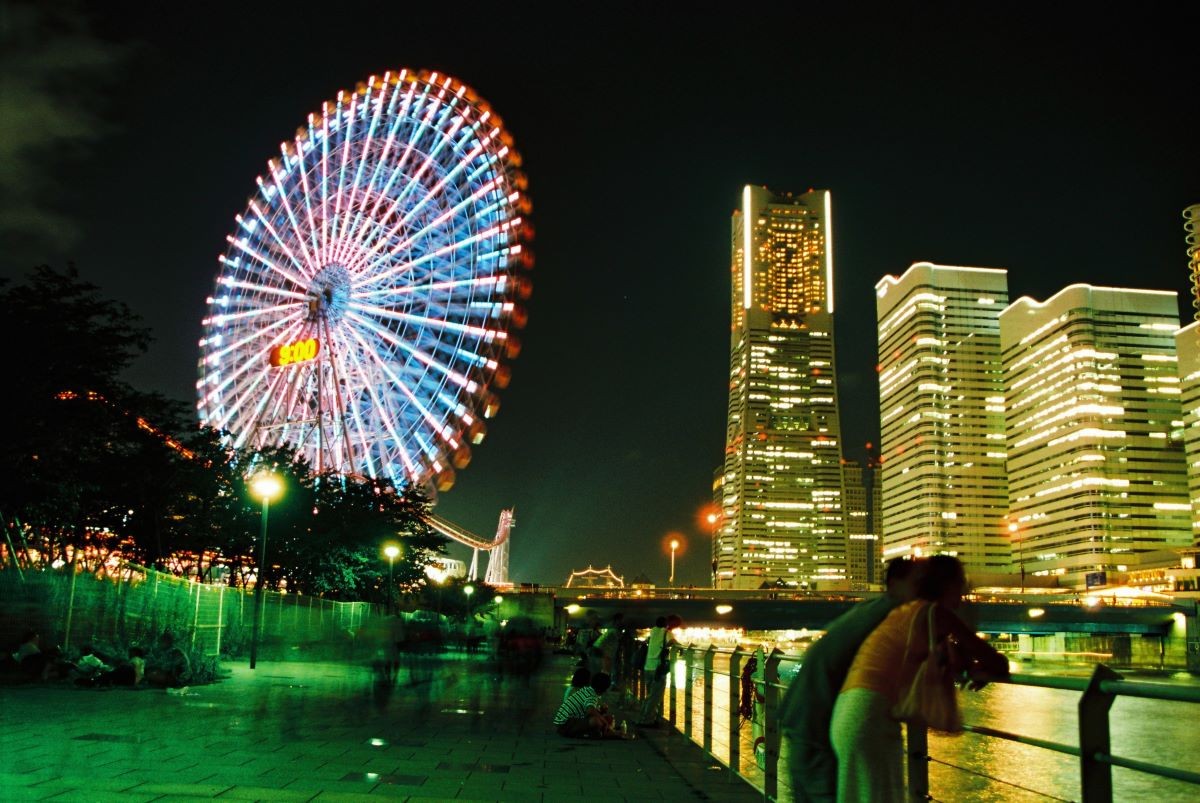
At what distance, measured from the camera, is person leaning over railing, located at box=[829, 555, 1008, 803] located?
14.0ft

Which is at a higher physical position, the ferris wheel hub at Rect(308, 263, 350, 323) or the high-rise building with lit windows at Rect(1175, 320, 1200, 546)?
the high-rise building with lit windows at Rect(1175, 320, 1200, 546)

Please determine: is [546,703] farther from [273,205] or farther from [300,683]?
[273,205]

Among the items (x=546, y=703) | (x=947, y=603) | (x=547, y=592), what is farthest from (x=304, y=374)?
(x=547, y=592)

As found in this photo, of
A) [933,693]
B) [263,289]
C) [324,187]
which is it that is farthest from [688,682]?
[263,289]

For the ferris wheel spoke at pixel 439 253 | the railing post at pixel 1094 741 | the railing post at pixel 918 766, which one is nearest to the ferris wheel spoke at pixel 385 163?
the ferris wheel spoke at pixel 439 253

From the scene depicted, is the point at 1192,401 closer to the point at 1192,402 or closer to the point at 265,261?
the point at 1192,402

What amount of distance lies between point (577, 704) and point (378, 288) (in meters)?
33.0

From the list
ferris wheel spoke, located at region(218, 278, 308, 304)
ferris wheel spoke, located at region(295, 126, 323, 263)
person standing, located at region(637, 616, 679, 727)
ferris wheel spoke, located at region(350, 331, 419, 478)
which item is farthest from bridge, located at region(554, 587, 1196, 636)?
person standing, located at region(637, 616, 679, 727)

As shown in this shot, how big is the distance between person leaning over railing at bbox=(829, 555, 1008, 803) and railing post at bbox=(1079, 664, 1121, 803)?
1.15 ft

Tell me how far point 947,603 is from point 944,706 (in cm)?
42

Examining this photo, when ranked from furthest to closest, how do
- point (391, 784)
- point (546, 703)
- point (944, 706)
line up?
point (546, 703), point (391, 784), point (944, 706)

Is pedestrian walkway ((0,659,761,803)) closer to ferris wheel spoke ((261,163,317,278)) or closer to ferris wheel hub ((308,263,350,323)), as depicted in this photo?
ferris wheel hub ((308,263,350,323))

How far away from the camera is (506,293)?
43.9 meters

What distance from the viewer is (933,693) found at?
4.21m
